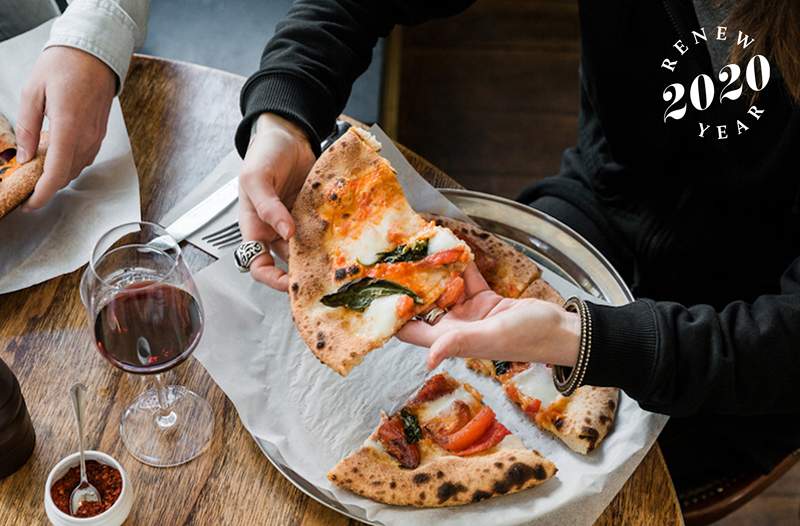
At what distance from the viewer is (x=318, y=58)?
1817 mm

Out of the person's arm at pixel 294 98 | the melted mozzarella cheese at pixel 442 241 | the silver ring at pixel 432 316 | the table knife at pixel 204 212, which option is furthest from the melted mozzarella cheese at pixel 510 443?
the table knife at pixel 204 212

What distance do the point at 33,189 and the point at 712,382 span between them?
1313 mm

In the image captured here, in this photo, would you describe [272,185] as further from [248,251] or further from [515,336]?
[515,336]

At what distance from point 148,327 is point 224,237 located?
18.9 inches

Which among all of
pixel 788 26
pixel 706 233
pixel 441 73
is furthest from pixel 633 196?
pixel 441 73

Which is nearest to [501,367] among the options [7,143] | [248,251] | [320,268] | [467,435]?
[467,435]

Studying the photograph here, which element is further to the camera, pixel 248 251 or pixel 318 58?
pixel 318 58

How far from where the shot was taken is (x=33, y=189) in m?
1.77

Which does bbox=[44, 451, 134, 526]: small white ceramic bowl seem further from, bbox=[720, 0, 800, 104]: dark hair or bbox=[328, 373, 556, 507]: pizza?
bbox=[720, 0, 800, 104]: dark hair

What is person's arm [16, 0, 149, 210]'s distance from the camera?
176 cm

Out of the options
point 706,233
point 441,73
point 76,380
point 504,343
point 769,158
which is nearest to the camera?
point 504,343

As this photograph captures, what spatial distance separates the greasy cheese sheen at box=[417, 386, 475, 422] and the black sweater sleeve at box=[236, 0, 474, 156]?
0.57m

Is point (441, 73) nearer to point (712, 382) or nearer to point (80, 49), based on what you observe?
point (80, 49)

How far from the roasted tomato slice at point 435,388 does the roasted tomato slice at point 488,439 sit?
0.35ft
